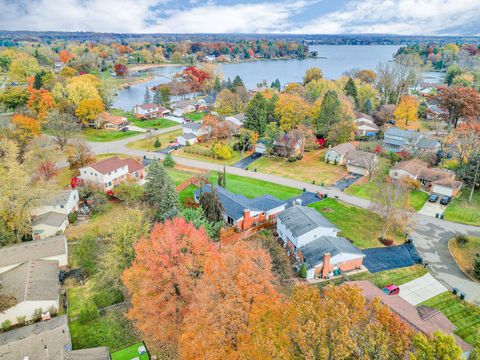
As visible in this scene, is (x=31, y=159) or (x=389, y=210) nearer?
(x=389, y=210)

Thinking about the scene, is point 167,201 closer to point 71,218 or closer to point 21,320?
point 71,218

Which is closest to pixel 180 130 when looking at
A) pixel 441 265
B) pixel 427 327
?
pixel 441 265

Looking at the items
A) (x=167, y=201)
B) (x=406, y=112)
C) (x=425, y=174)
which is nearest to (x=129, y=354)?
(x=167, y=201)

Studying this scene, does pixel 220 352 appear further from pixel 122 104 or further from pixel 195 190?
pixel 122 104

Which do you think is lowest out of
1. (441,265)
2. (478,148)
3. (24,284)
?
(441,265)

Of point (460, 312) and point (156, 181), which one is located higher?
point (156, 181)
